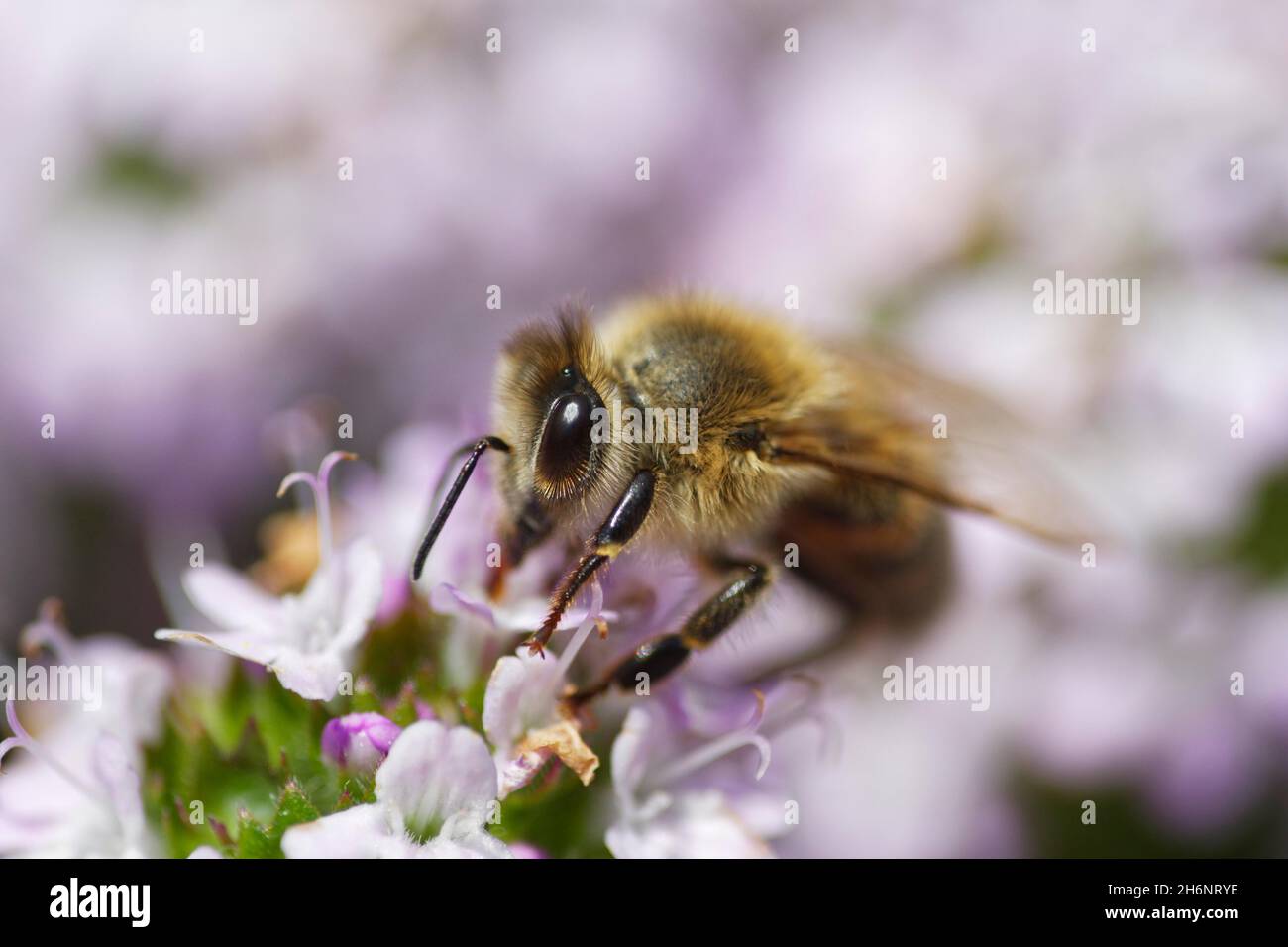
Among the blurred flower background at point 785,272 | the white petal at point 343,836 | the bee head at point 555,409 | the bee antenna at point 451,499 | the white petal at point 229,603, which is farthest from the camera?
the blurred flower background at point 785,272

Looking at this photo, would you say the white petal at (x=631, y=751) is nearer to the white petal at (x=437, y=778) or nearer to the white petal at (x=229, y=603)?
the white petal at (x=437, y=778)

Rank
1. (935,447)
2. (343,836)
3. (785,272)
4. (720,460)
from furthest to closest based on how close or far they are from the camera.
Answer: (785,272) → (935,447) → (720,460) → (343,836)

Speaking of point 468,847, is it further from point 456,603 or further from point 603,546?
point 603,546

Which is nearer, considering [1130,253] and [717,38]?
[1130,253]

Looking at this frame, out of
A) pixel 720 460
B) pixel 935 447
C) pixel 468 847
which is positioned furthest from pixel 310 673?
pixel 935 447

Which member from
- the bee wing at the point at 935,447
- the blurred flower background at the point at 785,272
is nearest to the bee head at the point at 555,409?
the bee wing at the point at 935,447
